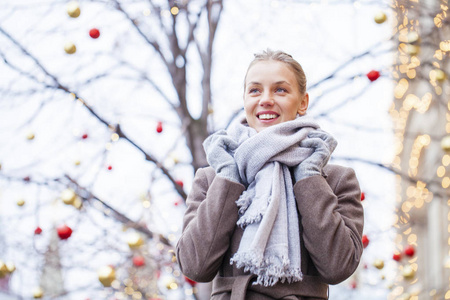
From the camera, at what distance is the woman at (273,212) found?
5.32 feet

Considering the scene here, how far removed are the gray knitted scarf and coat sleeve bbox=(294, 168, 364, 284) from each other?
0.04m

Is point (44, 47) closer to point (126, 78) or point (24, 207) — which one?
point (126, 78)

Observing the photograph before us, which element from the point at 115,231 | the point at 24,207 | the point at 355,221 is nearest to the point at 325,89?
the point at 115,231

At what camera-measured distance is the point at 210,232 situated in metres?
1.67

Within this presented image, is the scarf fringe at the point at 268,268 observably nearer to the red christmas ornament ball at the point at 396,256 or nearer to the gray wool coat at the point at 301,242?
the gray wool coat at the point at 301,242

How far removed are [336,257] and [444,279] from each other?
647 cm

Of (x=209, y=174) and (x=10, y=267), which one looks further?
(x=10, y=267)

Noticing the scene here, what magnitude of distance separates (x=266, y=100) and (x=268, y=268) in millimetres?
549

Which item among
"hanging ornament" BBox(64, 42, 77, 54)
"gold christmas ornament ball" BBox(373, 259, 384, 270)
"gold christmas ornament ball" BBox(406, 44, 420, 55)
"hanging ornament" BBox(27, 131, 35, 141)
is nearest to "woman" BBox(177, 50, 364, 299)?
"hanging ornament" BBox(64, 42, 77, 54)

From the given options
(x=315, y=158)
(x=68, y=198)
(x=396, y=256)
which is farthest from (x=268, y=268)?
(x=396, y=256)

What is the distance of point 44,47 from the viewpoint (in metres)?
3.50

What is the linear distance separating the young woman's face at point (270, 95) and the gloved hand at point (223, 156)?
118 millimetres

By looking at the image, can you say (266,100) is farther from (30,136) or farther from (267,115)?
(30,136)

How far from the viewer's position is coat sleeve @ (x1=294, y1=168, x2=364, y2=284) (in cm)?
161
